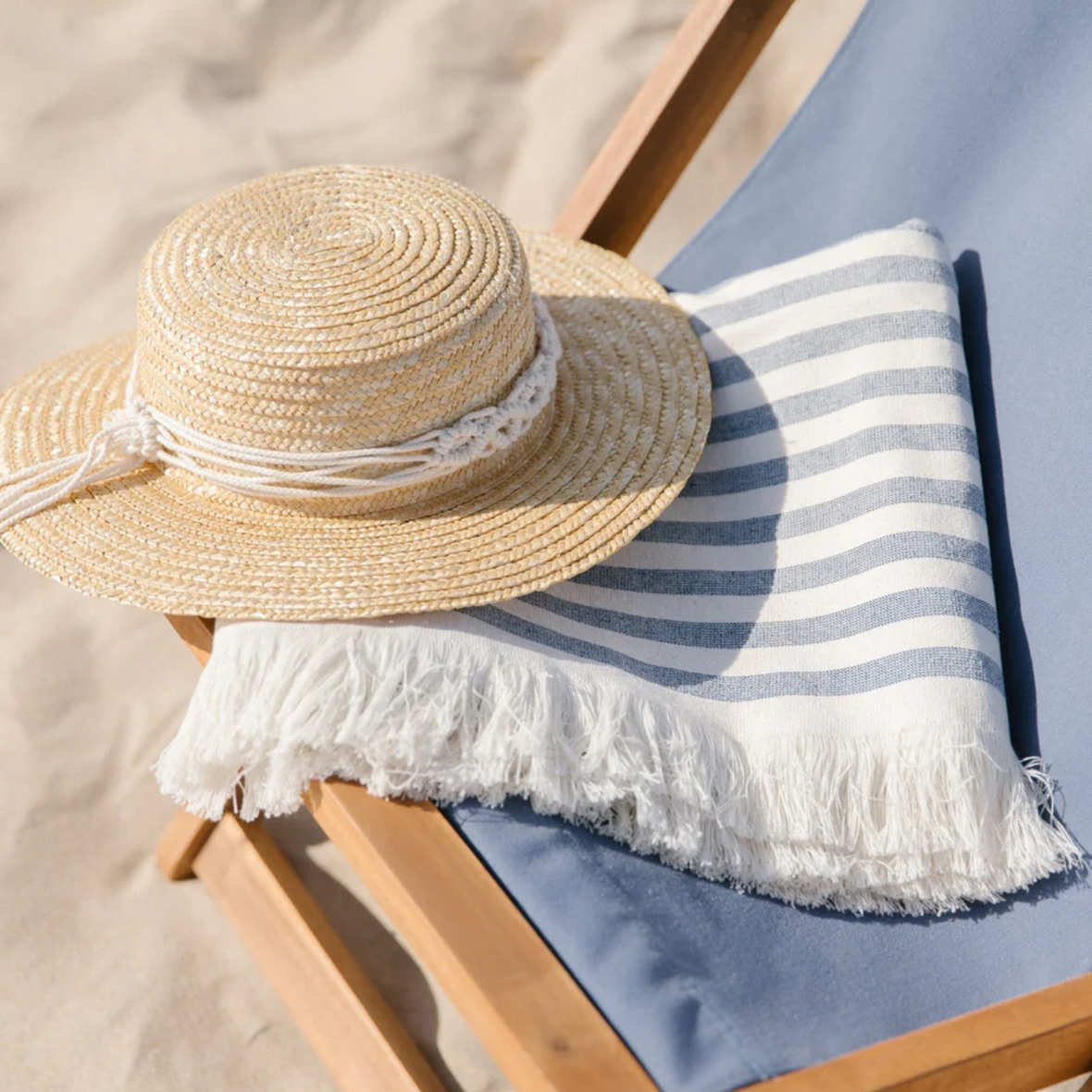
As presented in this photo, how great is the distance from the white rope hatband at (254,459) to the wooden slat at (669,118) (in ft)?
1.42

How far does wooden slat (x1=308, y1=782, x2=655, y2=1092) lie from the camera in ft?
2.44

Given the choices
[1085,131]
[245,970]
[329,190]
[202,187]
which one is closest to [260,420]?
[329,190]

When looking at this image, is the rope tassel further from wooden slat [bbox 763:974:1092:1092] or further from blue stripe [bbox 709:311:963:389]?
wooden slat [bbox 763:974:1092:1092]

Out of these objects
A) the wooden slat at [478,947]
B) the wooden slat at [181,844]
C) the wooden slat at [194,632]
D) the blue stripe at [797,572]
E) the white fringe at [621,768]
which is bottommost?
the wooden slat at [181,844]

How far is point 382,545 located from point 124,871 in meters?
0.65

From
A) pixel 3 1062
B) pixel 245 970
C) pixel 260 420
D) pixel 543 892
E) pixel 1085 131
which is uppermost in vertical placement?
pixel 1085 131

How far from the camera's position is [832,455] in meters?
1.13

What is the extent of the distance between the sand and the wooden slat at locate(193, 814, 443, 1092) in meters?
0.05

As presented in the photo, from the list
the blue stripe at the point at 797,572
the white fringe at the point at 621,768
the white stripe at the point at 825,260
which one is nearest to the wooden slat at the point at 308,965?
the white fringe at the point at 621,768

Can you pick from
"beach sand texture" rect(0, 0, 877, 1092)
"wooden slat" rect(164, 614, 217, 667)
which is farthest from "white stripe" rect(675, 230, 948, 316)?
"beach sand texture" rect(0, 0, 877, 1092)

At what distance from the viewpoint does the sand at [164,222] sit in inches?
49.6

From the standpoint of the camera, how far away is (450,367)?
95 centimetres

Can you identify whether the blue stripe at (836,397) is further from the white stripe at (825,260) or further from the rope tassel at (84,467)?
the rope tassel at (84,467)

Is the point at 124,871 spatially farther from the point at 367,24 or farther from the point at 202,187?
the point at 367,24
